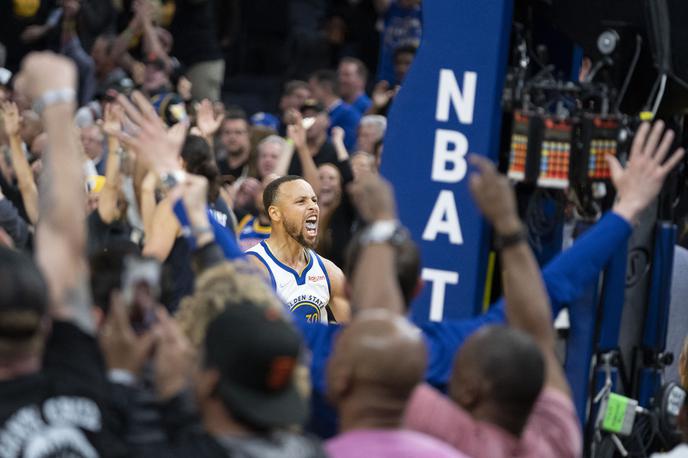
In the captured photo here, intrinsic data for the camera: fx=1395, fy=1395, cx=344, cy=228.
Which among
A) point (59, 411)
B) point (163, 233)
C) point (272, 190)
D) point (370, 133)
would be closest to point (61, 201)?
point (59, 411)

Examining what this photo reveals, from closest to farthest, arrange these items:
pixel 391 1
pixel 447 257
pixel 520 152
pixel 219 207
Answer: pixel 520 152, pixel 447 257, pixel 219 207, pixel 391 1

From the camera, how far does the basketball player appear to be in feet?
26.0

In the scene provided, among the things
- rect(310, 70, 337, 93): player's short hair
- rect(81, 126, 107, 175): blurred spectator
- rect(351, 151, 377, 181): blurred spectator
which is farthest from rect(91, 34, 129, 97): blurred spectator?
rect(351, 151, 377, 181): blurred spectator

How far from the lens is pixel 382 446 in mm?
3510

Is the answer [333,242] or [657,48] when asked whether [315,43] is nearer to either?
[333,242]

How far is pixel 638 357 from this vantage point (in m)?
7.36

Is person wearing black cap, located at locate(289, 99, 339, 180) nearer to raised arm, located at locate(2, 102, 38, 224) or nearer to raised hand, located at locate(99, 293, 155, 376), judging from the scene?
raised arm, located at locate(2, 102, 38, 224)

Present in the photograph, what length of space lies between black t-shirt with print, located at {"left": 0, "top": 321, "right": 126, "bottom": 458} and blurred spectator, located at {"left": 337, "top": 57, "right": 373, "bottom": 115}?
35.1ft

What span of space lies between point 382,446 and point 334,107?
1025 cm

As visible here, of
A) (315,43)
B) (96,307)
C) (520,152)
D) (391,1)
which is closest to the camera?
(96,307)

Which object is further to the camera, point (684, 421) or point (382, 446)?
point (684, 421)

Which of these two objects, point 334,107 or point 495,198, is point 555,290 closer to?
point 495,198

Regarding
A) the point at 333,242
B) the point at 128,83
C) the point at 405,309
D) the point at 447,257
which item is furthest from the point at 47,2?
the point at 405,309

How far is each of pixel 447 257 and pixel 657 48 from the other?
1.49 m
